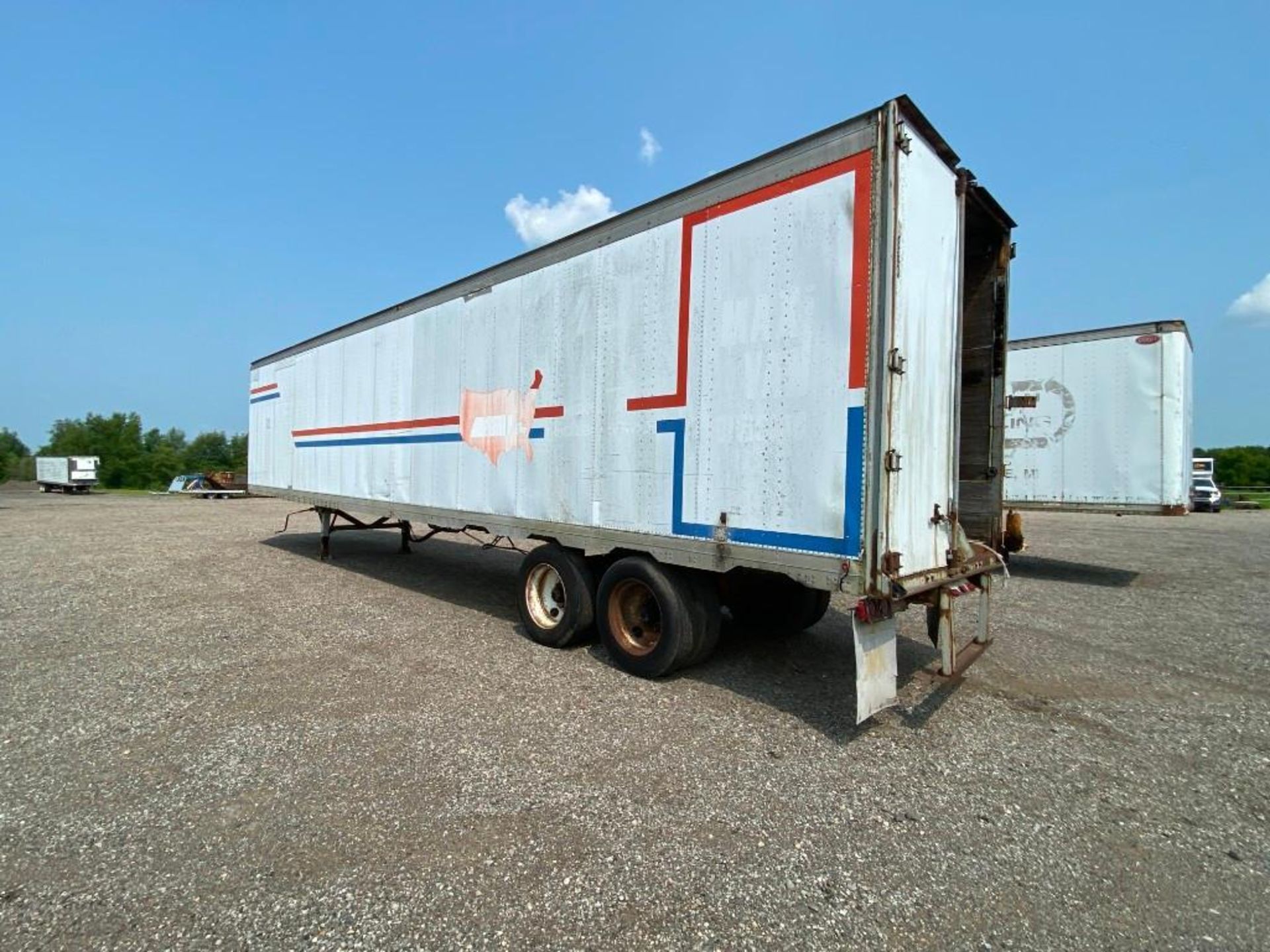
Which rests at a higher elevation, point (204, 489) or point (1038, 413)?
point (1038, 413)

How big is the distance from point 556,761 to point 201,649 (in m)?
4.07

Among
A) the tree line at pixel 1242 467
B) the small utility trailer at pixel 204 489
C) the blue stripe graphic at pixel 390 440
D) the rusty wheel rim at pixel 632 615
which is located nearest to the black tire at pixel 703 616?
the rusty wheel rim at pixel 632 615

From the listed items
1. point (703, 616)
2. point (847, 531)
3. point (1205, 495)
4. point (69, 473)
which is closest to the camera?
point (847, 531)

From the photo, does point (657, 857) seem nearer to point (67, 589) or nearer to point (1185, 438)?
point (67, 589)

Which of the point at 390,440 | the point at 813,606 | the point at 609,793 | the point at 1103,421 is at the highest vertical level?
the point at 1103,421

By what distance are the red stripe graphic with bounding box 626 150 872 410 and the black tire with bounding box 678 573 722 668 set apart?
4.66ft

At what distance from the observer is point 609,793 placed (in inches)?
134

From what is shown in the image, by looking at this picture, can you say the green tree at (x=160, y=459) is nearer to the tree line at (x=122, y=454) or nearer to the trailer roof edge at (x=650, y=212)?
the tree line at (x=122, y=454)

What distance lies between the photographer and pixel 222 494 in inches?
1469

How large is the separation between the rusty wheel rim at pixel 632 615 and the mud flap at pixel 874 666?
1865 millimetres

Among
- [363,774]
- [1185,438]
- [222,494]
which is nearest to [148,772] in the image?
[363,774]

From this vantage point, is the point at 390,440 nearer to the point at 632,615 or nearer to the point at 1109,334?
the point at 632,615

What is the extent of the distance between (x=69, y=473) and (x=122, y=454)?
39.5 m

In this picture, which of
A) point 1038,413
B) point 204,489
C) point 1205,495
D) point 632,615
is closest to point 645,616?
point 632,615
